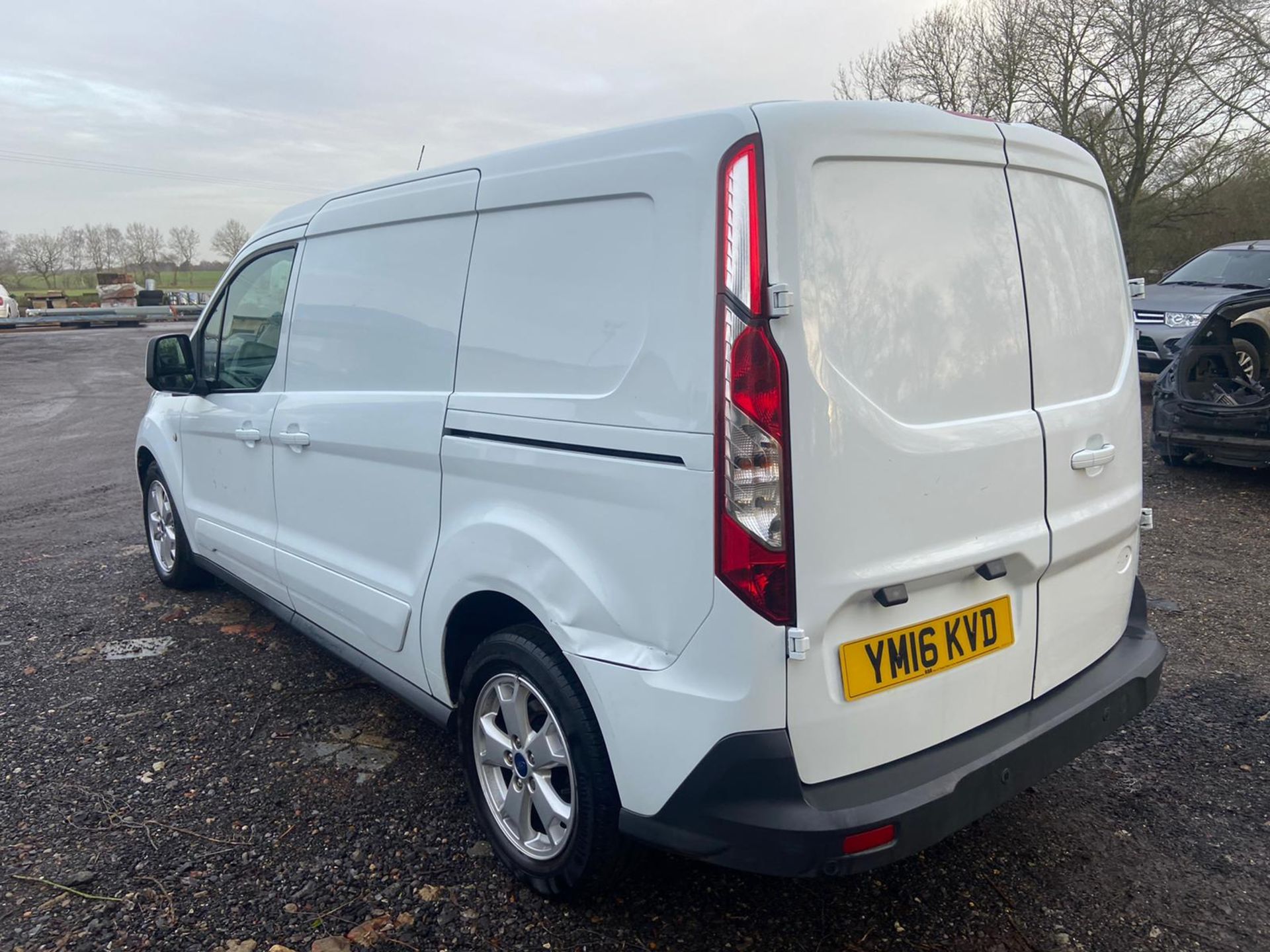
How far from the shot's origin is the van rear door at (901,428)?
1952 mm

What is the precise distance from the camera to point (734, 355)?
193 centimetres

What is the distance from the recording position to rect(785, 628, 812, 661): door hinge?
76.5 inches

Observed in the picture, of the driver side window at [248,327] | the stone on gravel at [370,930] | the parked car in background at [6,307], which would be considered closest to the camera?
the stone on gravel at [370,930]

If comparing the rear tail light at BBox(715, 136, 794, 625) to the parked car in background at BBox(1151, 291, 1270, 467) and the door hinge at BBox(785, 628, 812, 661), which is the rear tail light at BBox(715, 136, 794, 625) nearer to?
the door hinge at BBox(785, 628, 812, 661)

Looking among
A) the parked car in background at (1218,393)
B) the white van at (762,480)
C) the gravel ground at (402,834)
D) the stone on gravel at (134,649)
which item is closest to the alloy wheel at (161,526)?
the gravel ground at (402,834)

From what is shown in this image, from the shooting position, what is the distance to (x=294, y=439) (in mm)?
3525

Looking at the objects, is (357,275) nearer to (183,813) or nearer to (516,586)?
(516,586)

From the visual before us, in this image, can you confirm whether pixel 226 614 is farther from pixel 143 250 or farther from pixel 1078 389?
pixel 143 250

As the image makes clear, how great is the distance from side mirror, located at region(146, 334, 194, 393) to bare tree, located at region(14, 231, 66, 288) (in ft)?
220

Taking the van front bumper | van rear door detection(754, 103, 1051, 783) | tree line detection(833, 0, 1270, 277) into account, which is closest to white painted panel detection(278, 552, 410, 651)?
the van front bumper

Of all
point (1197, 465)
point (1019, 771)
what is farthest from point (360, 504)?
point (1197, 465)

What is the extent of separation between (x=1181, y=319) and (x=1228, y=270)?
184 cm

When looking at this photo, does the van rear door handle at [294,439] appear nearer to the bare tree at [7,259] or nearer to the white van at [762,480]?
the white van at [762,480]

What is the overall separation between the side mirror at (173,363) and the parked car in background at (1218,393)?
6675mm
